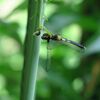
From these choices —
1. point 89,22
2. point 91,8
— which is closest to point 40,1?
point 89,22

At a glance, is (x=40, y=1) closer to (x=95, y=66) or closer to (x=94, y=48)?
(x=94, y=48)

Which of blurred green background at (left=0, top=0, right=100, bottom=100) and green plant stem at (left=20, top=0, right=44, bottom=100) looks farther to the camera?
blurred green background at (left=0, top=0, right=100, bottom=100)

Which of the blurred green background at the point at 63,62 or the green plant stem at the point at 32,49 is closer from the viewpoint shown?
the green plant stem at the point at 32,49

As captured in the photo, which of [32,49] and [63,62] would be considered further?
[63,62]

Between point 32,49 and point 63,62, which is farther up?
point 32,49
